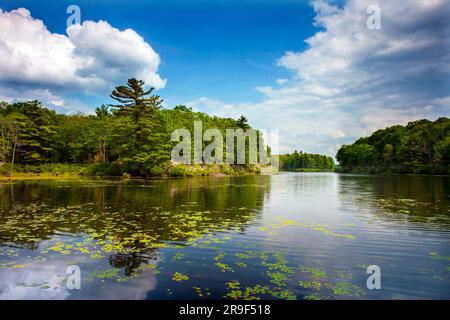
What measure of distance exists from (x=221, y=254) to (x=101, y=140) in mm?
62335

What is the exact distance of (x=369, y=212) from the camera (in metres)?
18.3

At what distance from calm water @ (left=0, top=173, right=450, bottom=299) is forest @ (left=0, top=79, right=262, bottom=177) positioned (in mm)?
36138

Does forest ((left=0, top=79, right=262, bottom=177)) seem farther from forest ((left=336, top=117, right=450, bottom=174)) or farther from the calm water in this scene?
forest ((left=336, top=117, right=450, bottom=174))

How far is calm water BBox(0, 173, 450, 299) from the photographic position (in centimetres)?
705

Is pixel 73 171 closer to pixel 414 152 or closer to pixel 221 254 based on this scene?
pixel 221 254

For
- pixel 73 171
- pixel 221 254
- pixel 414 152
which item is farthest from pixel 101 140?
pixel 414 152

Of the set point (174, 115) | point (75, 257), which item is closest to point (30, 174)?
point (174, 115)

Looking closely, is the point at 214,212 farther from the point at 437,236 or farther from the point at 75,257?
the point at 437,236

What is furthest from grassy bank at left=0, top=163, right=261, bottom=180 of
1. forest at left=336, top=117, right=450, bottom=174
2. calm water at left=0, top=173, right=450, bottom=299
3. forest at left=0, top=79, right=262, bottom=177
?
forest at left=336, top=117, right=450, bottom=174

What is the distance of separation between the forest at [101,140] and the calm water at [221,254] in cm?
3614

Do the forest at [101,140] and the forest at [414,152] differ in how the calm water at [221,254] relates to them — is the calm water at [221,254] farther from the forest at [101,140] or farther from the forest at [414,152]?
the forest at [414,152]

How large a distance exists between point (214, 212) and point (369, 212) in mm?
9119

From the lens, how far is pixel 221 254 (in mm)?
9758
